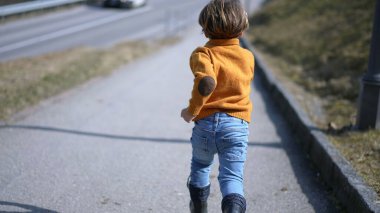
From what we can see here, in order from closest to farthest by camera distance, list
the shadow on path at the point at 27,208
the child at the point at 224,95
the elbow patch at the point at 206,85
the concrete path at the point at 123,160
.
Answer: the elbow patch at the point at 206,85 < the child at the point at 224,95 < the shadow on path at the point at 27,208 < the concrete path at the point at 123,160

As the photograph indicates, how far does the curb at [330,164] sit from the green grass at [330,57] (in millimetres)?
171

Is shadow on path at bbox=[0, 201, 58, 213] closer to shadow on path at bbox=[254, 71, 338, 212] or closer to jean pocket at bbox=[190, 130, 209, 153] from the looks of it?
jean pocket at bbox=[190, 130, 209, 153]

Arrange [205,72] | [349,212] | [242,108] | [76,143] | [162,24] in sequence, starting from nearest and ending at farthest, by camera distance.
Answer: [205,72] → [242,108] → [349,212] → [76,143] → [162,24]

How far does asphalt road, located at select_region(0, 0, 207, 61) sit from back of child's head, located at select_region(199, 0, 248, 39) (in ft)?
38.9

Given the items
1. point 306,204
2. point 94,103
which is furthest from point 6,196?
point 94,103

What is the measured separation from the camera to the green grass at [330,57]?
17.0 ft

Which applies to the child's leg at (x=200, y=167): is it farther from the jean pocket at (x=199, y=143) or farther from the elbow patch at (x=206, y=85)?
the elbow patch at (x=206, y=85)

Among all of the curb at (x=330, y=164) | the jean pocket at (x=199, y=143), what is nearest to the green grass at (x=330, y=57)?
the curb at (x=330, y=164)

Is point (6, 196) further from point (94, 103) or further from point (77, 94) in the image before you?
point (77, 94)

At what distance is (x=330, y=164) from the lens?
4402 millimetres

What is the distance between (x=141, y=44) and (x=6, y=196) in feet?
42.7

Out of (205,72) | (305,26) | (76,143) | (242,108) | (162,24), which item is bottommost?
(162,24)

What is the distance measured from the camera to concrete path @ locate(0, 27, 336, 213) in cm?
397

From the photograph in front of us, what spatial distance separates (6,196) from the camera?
154 inches
